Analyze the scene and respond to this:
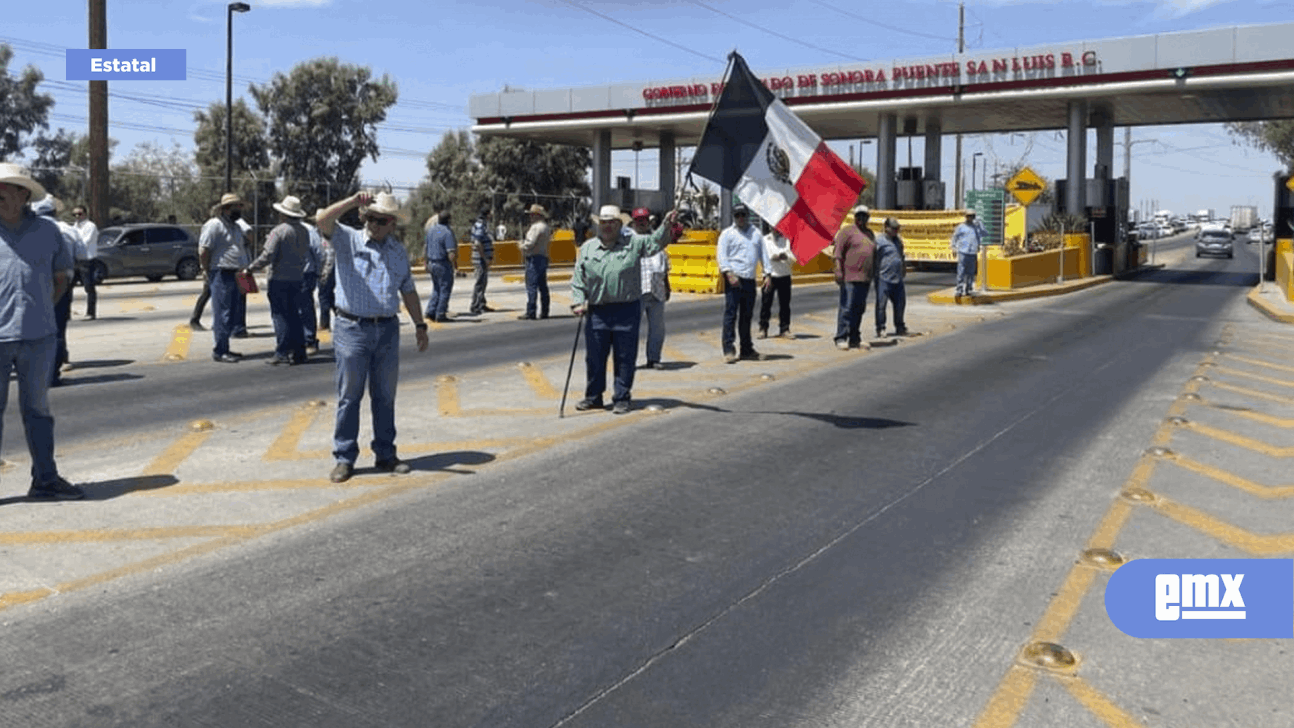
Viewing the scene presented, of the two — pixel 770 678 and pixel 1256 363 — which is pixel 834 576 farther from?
pixel 1256 363

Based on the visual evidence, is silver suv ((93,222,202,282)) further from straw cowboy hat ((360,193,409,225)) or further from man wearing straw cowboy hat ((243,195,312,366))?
straw cowboy hat ((360,193,409,225))

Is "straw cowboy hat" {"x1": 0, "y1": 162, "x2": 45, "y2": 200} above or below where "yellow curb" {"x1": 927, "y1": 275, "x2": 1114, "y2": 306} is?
above

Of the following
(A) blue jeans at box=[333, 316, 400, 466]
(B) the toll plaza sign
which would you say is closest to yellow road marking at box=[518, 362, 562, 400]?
(A) blue jeans at box=[333, 316, 400, 466]

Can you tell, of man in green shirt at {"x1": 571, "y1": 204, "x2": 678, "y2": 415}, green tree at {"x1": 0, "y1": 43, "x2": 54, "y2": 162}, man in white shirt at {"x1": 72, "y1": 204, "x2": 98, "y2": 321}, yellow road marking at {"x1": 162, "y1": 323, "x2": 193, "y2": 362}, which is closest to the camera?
man in green shirt at {"x1": 571, "y1": 204, "x2": 678, "y2": 415}

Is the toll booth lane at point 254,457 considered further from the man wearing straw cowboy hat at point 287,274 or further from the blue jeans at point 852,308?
the man wearing straw cowboy hat at point 287,274

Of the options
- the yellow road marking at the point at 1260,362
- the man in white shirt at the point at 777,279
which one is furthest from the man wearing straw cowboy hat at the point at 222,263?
the yellow road marking at the point at 1260,362

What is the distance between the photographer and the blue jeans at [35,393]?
6.90m

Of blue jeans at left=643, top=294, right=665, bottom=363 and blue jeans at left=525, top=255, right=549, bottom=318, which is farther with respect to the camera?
blue jeans at left=525, top=255, right=549, bottom=318

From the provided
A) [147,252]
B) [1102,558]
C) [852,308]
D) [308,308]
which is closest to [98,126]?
[147,252]

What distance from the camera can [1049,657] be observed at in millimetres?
4809

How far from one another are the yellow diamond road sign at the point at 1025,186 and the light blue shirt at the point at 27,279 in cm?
2230

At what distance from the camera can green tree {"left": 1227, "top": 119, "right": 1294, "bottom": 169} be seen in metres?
66.1

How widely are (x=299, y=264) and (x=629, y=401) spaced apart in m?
4.76

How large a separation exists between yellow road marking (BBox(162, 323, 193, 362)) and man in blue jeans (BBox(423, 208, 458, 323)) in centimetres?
364
